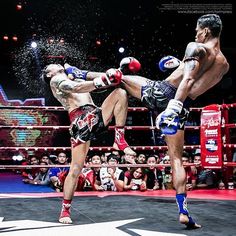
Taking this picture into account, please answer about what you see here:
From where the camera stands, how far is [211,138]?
466 centimetres

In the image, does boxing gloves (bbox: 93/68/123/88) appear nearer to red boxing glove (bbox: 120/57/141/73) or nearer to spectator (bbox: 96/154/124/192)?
red boxing glove (bbox: 120/57/141/73)

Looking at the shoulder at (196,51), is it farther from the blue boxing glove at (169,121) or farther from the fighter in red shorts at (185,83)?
the blue boxing glove at (169,121)

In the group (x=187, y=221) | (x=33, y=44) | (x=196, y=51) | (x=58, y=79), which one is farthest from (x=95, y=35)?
(x=187, y=221)

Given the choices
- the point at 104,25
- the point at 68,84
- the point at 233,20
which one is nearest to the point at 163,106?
the point at 68,84

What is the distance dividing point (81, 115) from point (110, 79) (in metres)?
0.59

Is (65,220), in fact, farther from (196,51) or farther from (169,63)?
(196,51)

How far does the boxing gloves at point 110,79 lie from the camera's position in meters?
2.25

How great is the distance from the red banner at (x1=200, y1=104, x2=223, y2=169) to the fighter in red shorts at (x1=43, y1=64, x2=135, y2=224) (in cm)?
217

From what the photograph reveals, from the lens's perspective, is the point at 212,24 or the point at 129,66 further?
the point at 129,66

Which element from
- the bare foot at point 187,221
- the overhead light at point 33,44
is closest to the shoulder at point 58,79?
the bare foot at point 187,221

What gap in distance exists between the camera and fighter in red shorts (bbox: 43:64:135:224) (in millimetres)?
2492

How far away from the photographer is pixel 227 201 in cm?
346

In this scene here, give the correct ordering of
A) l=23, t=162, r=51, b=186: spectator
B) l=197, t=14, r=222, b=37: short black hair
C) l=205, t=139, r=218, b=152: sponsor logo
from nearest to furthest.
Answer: l=197, t=14, r=222, b=37: short black hair
l=205, t=139, r=218, b=152: sponsor logo
l=23, t=162, r=51, b=186: spectator

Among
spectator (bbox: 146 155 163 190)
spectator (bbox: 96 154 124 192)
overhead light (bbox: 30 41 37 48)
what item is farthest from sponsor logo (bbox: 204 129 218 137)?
overhead light (bbox: 30 41 37 48)
